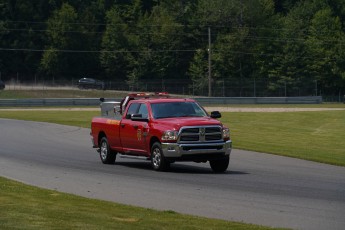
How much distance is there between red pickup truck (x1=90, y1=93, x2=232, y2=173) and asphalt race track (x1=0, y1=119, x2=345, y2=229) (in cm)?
41

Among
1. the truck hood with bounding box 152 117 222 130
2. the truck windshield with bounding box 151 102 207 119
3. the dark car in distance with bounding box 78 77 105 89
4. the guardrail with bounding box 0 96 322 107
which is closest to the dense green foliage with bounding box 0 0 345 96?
the dark car in distance with bounding box 78 77 105 89

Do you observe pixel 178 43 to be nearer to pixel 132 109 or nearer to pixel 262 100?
pixel 262 100

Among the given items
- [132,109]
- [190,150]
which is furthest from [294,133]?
[190,150]

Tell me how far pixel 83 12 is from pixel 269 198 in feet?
321

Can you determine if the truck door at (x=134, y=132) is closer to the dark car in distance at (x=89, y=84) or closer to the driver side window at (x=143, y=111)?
the driver side window at (x=143, y=111)

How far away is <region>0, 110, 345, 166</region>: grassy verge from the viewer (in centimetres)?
2868

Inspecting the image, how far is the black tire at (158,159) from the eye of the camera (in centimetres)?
2117

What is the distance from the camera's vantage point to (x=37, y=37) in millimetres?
109312

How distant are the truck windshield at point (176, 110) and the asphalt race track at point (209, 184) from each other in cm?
136

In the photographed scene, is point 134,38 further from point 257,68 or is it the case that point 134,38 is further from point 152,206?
point 152,206

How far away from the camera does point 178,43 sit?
108 m

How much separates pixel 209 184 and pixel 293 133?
23.4 meters

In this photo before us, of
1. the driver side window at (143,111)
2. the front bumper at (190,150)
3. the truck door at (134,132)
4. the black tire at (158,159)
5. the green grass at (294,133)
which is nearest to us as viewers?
the front bumper at (190,150)

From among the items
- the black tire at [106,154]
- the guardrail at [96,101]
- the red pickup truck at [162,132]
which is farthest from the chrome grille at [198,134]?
the guardrail at [96,101]
